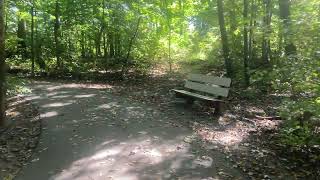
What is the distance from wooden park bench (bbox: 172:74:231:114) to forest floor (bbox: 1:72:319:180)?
0.32m

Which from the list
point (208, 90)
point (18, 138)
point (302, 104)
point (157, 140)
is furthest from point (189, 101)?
point (18, 138)

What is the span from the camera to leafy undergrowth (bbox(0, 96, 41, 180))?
6309 mm

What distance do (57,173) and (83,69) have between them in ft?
45.2

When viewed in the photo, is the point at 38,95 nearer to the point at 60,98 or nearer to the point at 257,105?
the point at 60,98

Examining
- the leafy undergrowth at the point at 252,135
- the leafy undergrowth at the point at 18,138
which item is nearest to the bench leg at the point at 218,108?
the leafy undergrowth at the point at 252,135

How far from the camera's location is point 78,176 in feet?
18.8

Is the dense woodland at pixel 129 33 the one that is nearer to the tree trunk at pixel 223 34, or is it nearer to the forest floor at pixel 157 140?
the tree trunk at pixel 223 34

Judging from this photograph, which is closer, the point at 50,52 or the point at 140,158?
the point at 140,158

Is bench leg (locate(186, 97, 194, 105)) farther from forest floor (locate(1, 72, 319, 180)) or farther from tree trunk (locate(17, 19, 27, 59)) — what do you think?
tree trunk (locate(17, 19, 27, 59))

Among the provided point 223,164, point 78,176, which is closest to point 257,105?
point 223,164

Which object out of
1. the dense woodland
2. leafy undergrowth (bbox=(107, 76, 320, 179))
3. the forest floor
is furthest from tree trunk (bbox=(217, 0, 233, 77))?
the forest floor

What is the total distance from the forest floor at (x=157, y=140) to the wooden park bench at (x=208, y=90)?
32cm

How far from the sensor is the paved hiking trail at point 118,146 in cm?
598

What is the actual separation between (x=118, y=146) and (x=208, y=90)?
438 cm
